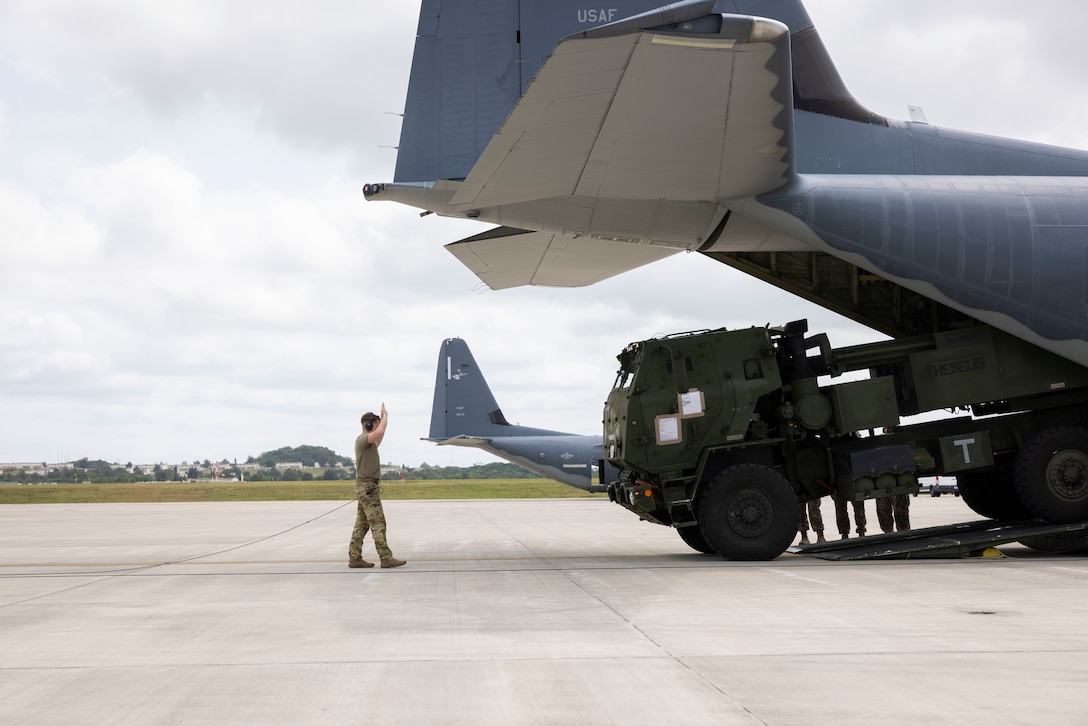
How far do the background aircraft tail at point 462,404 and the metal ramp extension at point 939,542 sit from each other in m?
19.8

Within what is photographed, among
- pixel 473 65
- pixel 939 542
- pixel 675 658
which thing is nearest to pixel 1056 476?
pixel 939 542

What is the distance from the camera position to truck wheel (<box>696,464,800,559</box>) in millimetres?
11102

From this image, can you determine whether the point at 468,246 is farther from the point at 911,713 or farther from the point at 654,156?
the point at 911,713

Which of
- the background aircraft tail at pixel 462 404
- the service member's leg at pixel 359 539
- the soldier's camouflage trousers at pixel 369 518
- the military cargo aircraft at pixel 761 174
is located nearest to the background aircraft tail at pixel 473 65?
the military cargo aircraft at pixel 761 174

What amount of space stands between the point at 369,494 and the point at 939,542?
274 inches

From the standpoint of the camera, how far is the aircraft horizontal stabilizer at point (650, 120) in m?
8.46

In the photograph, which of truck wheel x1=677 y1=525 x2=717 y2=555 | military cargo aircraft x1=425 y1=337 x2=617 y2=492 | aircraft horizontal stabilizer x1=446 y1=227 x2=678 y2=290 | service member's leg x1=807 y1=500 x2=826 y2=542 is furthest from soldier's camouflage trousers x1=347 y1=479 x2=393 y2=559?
military cargo aircraft x1=425 y1=337 x2=617 y2=492

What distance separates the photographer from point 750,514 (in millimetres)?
11164

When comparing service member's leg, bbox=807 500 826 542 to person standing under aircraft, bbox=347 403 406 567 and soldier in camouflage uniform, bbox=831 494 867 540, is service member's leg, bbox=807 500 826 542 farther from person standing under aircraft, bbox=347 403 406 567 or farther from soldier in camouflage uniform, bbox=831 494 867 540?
person standing under aircraft, bbox=347 403 406 567

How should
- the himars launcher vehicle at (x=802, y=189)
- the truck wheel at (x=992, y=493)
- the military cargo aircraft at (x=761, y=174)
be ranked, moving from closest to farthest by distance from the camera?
1. the military cargo aircraft at (x=761, y=174)
2. the himars launcher vehicle at (x=802, y=189)
3. the truck wheel at (x=992, y=493)

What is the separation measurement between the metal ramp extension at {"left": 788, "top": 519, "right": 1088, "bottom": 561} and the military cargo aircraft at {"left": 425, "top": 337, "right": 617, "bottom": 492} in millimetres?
16058

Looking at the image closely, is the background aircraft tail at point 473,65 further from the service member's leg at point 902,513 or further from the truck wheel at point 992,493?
the service member's leg at point 902,513

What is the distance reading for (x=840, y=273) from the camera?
13.5 m

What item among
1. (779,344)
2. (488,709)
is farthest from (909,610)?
(779,344)
